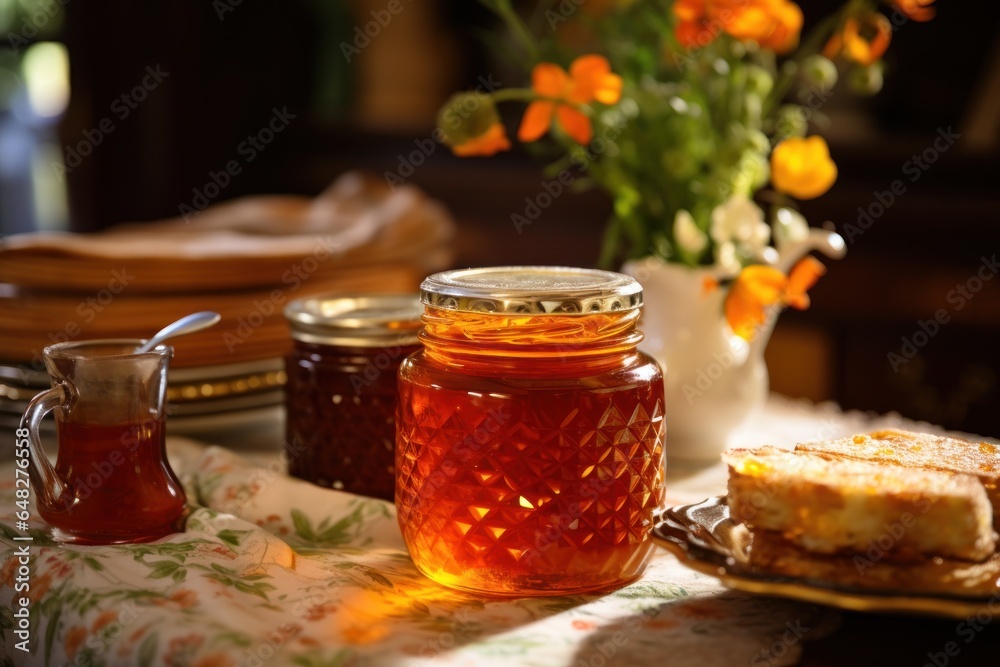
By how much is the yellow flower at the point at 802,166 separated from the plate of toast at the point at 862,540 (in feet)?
1.35

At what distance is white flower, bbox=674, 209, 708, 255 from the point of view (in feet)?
3.90

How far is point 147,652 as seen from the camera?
2.39 ft

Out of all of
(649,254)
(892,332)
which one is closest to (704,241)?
(649,254)

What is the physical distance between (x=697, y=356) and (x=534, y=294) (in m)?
0.45

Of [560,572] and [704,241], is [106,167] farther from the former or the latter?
[560,572]

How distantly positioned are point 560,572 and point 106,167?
290 centimetres

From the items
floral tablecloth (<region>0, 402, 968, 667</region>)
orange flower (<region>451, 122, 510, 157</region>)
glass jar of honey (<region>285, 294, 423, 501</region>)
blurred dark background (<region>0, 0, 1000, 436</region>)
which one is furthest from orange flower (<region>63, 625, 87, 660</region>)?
blurred dark background (<region>0, 0, 1000, 436</region>)

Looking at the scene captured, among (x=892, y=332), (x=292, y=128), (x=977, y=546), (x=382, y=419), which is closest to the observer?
(x=977, y=546)

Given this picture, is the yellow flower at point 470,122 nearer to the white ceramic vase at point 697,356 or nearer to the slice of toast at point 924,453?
the white ceramic vase at point 697,356

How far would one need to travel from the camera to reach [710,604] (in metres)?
0.82

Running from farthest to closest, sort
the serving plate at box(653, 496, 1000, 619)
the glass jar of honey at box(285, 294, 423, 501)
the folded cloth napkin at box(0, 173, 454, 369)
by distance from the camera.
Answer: the folded cloth napkin at box(0, 173, 454, 369) < the glass jar of honey at box(285, 294, 423, 501) < the serving plate at box(653, 496, 1000, 619)

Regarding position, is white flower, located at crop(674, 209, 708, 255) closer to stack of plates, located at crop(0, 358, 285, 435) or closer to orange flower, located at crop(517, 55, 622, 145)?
orange flower, located at crop(517, 55, 622, 145)

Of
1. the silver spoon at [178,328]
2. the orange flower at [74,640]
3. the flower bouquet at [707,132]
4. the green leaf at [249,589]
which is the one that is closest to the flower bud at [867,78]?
the flower bouquet at [707,132]

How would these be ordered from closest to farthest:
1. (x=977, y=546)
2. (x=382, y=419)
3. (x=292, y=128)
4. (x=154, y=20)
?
(x=977, y=546)
(x=382, y=419)
(x=154, y=20)
(x=292, y=128)
